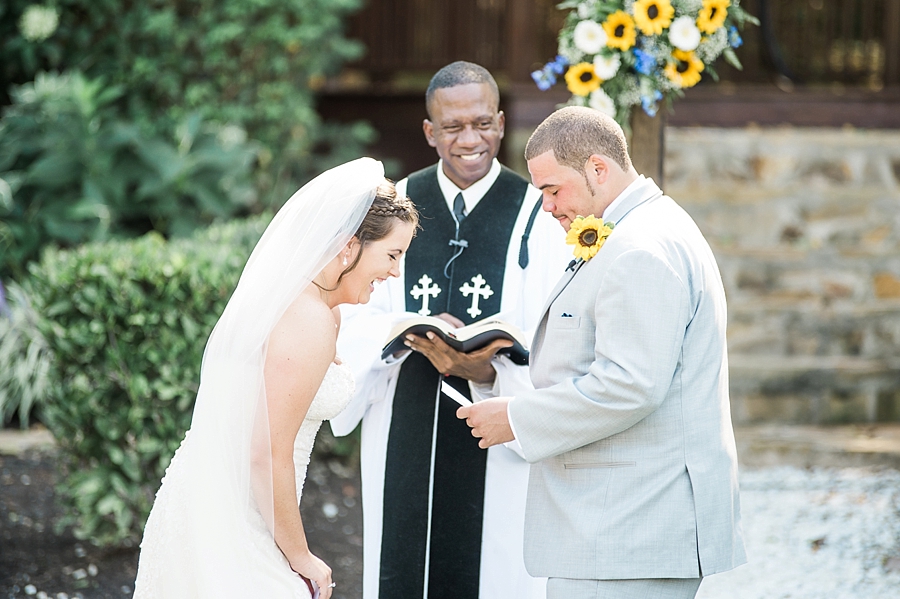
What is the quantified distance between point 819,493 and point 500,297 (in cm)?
318

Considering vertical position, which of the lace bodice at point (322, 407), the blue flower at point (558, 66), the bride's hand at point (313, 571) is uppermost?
the blue flower at point (558, 66)

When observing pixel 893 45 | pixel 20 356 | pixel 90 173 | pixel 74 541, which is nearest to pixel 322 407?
pixel 74 541

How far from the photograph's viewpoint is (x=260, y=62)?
7.85 meters

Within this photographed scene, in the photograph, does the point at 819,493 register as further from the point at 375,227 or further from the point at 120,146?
the point at 120,146

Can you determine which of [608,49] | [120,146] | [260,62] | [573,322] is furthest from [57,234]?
[573,322]

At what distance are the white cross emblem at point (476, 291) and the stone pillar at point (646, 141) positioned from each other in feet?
3.97

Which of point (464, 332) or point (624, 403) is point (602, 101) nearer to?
point (464, 332)

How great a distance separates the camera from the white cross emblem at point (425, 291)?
343 centimetres

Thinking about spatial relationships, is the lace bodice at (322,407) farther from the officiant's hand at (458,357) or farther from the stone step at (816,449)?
the stone step at (816,449)

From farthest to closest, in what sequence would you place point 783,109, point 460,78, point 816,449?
point 783,109, point 816,449, point 460,78

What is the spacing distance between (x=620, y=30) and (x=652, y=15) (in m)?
0.14

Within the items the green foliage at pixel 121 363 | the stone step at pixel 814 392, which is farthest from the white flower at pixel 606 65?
the stone step at pixel 814 392

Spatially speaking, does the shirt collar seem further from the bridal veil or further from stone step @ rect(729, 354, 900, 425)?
stone step @ rect(729, 354, 900, 425)

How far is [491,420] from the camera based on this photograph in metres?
2.55
